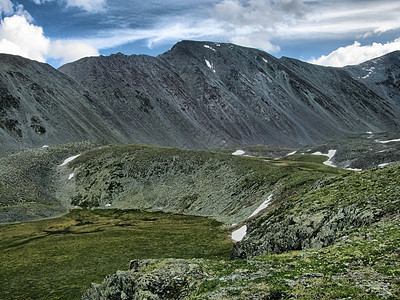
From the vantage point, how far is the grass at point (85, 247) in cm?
4367

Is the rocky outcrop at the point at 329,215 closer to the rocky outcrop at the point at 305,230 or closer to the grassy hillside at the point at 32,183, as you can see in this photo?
the rocky outcrop at the point at 305,230

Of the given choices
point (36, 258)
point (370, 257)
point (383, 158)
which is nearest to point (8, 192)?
point (36, 258)

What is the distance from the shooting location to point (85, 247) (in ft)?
205

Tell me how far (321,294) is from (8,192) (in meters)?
116

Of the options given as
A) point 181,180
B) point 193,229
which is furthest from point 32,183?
point 193,229

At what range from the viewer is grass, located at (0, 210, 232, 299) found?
143ft

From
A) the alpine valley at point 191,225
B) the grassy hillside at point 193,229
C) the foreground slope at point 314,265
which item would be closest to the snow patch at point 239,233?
the alpine valley at point 191,225

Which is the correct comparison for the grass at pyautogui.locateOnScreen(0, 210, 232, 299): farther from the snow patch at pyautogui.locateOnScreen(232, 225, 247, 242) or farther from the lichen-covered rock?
the lichen-covered rock

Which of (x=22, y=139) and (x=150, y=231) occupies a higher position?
(x=22, y=139)

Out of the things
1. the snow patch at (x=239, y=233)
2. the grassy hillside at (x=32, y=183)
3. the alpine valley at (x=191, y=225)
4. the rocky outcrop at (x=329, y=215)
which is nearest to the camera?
the alpine valley at (x=191, y=225)

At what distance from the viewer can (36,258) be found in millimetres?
56625

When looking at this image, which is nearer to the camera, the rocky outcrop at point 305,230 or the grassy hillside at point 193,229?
the grassy hillside at point 193,229

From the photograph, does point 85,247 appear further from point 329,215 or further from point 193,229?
point 329,215

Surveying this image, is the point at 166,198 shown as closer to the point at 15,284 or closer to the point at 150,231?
the point at 150,231
